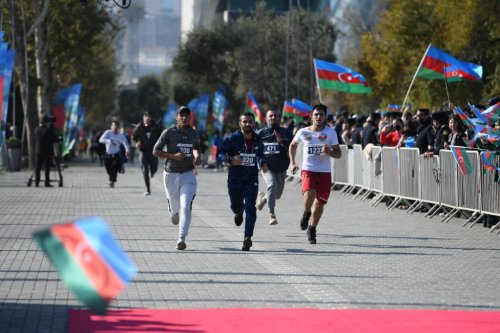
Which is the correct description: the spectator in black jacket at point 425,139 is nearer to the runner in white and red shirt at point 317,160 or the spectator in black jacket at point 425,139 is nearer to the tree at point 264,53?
the runner in white and red shirt at point 317,160

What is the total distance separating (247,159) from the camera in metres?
14.7

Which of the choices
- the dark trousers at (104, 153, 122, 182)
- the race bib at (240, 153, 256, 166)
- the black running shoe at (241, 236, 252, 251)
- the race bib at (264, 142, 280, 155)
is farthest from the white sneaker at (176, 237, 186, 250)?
the dark trousers at (104, 153, 122, 182)

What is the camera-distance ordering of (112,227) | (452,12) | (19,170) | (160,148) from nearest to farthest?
(160,148)
(112,227)
(452,12)
(19,170)

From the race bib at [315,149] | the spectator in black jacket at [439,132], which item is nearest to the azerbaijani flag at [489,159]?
the race bib at [315,149]

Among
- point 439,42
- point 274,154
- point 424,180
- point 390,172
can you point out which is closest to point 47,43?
point 439,42

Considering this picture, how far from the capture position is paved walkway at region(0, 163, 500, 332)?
33.6 ft

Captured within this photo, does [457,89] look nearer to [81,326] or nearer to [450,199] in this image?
[450,199]

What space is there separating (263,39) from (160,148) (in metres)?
51.9

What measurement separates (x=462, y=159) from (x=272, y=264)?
6.21m

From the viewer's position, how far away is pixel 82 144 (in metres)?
80.6

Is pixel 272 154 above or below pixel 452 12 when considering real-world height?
below

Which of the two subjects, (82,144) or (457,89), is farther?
(82,144)

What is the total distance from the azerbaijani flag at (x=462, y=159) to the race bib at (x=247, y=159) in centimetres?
458

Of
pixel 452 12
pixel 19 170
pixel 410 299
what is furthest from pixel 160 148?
pixel 19 170
